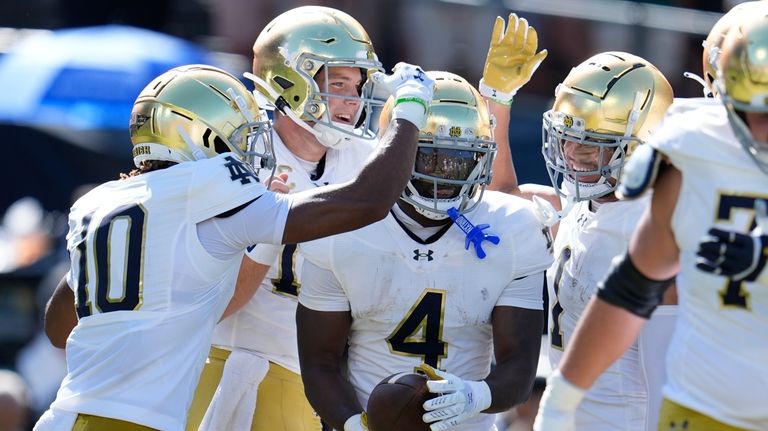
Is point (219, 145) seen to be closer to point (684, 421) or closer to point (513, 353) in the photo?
point (513, 353)

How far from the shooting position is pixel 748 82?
10.2 ft

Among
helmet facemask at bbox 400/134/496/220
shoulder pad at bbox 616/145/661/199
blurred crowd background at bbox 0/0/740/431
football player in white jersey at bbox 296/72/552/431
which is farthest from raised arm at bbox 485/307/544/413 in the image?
blurred crowd background at bbox 0/0/740/431

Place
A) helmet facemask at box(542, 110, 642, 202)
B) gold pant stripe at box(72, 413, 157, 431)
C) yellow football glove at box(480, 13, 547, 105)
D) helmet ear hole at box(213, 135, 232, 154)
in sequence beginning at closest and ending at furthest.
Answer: gold pant stripe at box(72, 413, 157, 431), helmet ear hole at box(213, 135, 232, 154), helmet facemask at box(542, 110, 642, 202), yellow football glove at box(480, 13, 547, 105)

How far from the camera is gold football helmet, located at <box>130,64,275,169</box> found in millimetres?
3965

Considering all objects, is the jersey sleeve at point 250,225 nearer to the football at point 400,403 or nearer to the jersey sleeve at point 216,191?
the jersey sleeve at point 216,191

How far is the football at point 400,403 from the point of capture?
3.77m

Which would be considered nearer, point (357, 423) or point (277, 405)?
point (357, 423)

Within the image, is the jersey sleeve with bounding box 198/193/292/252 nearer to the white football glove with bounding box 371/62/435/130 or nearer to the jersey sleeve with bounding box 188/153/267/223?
the jersey sleeve with bounding box 188/153/267/223

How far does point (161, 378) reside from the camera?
3.68 metres

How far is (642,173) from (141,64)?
5.42 meters

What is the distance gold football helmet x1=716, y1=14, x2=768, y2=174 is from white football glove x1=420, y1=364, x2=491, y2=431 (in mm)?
1093

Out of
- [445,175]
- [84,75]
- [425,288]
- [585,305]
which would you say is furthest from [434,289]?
[84,75]

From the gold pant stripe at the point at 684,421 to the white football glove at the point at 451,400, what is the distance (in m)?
0.69

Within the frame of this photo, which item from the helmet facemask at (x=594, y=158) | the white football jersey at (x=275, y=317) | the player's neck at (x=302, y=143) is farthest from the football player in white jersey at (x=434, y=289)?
the player's neck at (x=302, y=143)
